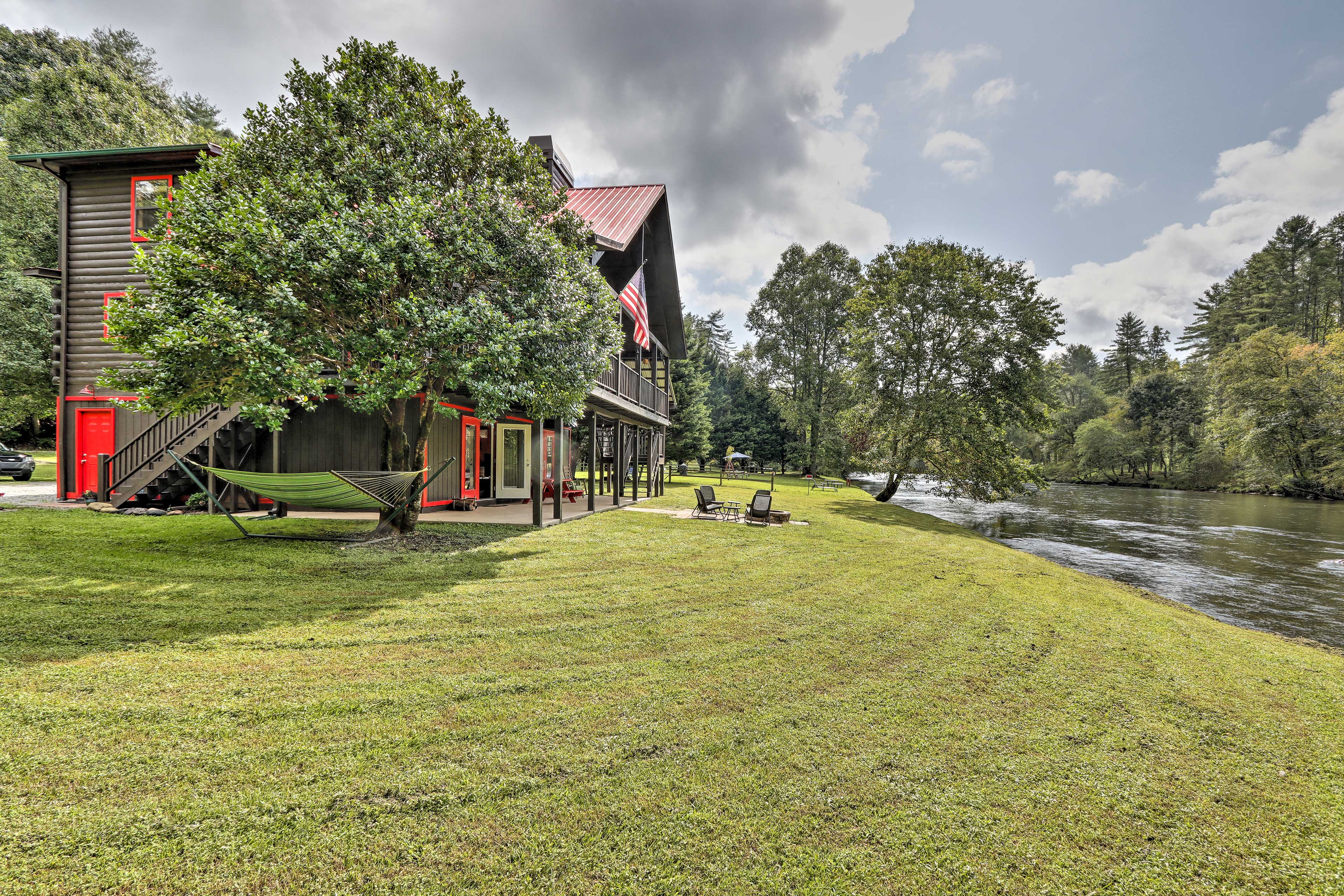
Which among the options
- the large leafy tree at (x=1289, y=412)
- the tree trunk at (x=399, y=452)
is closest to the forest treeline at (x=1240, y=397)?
the large leafy tree at (x=1289, y=412)

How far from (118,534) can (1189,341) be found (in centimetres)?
7636

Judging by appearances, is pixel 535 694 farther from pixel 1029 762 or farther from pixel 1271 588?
pixel 1271 588

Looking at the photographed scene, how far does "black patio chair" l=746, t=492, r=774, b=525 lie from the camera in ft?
36.7

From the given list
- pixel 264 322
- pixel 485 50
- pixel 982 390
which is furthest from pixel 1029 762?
pixel 982 390

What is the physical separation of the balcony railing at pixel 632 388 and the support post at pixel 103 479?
10481 mm

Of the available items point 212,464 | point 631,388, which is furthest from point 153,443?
point 631,388

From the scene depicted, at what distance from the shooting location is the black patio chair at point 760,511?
11180mm

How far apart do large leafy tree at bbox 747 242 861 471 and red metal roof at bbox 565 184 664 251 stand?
22857 millimetres

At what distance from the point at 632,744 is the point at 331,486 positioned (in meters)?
5.79

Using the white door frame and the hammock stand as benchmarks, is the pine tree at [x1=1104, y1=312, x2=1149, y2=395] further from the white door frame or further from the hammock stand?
the hammock stand

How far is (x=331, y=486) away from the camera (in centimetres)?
644

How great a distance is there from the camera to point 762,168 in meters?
17.6

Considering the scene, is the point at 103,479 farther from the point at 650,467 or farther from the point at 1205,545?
the point at 1205,545

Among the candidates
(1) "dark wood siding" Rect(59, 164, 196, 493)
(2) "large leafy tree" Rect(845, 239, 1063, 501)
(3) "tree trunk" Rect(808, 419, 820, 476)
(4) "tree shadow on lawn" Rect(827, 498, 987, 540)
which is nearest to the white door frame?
(1) "dark wood siding" Rect(59, 164, 196, 493)
